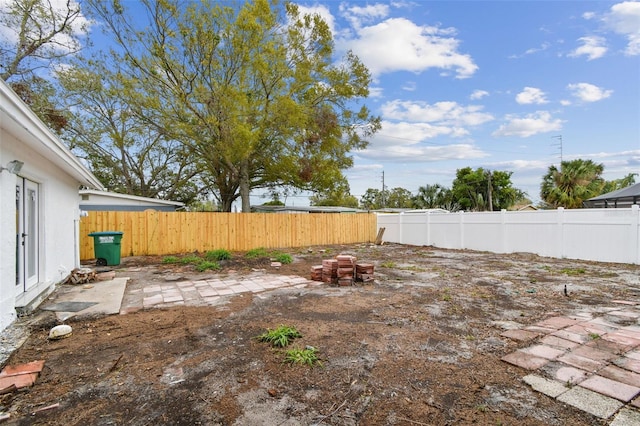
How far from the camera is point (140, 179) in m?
18.5

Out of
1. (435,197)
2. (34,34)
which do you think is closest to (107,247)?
(34,34)

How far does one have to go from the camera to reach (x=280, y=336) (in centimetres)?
310

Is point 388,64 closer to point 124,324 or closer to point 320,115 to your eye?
point 320,115

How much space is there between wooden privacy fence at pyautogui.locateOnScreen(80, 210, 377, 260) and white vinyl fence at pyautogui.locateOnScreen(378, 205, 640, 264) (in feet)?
11.5

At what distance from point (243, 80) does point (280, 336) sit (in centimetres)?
1119

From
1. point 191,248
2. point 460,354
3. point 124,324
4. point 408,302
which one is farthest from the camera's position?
point 191,248

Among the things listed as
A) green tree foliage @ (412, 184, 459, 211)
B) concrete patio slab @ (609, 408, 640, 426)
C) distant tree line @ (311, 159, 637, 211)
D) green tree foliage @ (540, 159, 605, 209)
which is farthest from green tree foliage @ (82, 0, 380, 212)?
green tree foliage @ (412, 184, 459, 211)

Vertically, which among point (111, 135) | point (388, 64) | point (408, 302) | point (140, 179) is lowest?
point (408, 302)

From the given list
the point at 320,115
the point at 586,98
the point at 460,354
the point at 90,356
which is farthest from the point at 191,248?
the point at 586,98

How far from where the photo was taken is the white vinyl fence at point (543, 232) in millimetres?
7949

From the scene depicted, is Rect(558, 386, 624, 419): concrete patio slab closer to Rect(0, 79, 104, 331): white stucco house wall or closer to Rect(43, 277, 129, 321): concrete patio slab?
Rect(0, 79, 104, 331): white stucco house wall

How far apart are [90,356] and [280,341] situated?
1.72m

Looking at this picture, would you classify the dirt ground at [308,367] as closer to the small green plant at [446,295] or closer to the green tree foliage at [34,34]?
the small green plant at [446,295]

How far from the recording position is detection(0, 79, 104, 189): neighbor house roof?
268 cm
